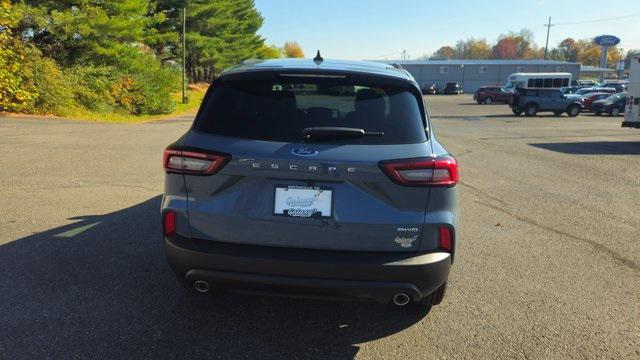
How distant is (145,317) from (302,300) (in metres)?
1.15

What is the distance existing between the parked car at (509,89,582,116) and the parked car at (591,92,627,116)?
70.7 inches

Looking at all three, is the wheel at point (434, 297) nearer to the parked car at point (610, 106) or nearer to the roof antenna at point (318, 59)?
the roof antenna at point (318, 59)

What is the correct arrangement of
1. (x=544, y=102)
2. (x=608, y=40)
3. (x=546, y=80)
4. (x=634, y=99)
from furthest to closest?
(x=608, y=40) < (x=546, y=80) < (x=544, y=102) < (x=634, y=99)

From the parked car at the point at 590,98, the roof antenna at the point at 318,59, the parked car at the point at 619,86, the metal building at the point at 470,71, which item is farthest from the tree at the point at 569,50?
the roof antenna at the point at 318,59

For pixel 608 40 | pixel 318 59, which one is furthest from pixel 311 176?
pixel 608 40

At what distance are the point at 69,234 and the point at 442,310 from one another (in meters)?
3.93

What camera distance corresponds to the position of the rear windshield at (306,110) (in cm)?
293

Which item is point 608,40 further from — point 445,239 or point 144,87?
point 445,239

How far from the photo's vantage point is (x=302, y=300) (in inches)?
150

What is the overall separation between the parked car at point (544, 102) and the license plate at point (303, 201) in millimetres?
30800

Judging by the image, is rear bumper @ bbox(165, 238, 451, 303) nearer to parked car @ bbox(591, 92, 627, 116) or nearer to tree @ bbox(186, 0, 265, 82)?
tree @ bbox(186, 0, 265, 82)

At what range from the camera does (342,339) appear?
10.6 ft

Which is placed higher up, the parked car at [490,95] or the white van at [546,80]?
the white van at [546,80]

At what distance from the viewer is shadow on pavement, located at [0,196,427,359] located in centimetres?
305
